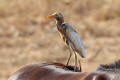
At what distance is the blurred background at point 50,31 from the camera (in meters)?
8.24

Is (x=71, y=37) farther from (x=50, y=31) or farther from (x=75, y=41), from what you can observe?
(x=50, y=31)

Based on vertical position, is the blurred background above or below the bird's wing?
below

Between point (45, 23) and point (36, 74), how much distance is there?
7154mm

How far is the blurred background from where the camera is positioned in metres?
8.24

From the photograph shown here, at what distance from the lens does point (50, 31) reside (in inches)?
380

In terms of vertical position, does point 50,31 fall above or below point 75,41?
below

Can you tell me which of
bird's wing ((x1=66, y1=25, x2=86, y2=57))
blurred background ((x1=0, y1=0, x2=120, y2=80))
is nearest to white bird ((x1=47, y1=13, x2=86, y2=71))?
bird's wing ((x1=66, y1=25, x2=86, y2=57))

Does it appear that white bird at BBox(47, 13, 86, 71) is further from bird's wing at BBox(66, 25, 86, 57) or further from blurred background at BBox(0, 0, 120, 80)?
blurred background at BBox(0, 0, 120, 80)

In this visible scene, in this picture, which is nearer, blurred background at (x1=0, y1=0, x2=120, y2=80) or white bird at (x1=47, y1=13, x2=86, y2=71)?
white bird at (x1=47, y1=13, x2=86, y2=71)

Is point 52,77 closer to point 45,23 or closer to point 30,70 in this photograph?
point 30,70

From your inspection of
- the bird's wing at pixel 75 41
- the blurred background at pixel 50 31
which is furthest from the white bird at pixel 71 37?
the blurred background at pixel 50 31

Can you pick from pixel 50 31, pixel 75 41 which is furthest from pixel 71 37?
pixel 50 31

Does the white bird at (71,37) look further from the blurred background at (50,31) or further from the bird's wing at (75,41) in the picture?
the blurred background at (50,31)

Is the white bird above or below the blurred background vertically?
above
